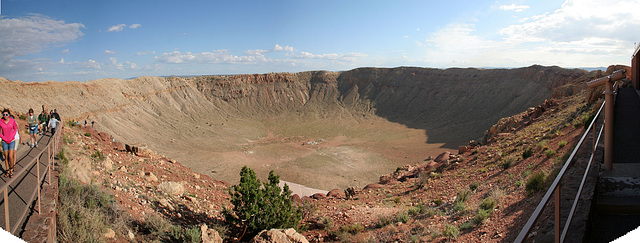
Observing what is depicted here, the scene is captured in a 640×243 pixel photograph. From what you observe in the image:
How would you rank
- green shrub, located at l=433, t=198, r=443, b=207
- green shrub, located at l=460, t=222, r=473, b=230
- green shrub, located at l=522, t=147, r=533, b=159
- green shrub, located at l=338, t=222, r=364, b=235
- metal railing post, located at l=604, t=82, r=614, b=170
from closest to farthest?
metal railing post, located at l=604, t=82, r=614, b=170 < green shrub, located at l=460, t=222, r=473, b=230 < green shrub, located at l=338, t=222, r=364, b=235 < green shrub, located at l=433, t=198, r=443, b=207 < green shrub, located at l=522, t=147, r=533, b=159

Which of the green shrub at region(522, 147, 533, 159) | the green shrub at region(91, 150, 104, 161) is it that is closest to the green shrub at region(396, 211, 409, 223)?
the green shrub at region(522, 147, 533, 159)

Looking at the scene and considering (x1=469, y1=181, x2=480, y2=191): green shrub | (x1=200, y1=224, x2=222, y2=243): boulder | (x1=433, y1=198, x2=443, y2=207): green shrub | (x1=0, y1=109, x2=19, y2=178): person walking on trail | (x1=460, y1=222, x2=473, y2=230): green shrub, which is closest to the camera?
(x1=0, y1=109, x2=19, y2=178): person walking on trail

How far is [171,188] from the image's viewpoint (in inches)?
471

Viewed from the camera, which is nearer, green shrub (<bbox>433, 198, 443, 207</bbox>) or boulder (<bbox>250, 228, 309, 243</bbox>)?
boulder (<bbox>250, 228, 309, 243</bbox>)

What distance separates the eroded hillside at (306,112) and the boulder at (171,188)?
1360cm

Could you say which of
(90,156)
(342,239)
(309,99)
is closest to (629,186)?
(342,239)

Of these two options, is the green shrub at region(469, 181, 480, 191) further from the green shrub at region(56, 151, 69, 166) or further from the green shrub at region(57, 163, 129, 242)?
the green shrub at region(56, 151, 69, 166)

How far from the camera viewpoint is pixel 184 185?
1327cm

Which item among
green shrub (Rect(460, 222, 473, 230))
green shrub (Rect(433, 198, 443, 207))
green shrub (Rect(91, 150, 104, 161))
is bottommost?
green shrub (Rect(433, 198, 443, 207))

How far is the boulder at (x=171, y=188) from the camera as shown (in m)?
11.8

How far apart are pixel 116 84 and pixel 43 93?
14.1 metres

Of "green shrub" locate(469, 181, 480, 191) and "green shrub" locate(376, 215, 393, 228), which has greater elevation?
"green shrub" locate(469, 181, 480, 191)

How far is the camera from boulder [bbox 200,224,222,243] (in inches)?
311

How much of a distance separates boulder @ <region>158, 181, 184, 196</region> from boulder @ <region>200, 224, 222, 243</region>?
4.09 meters
